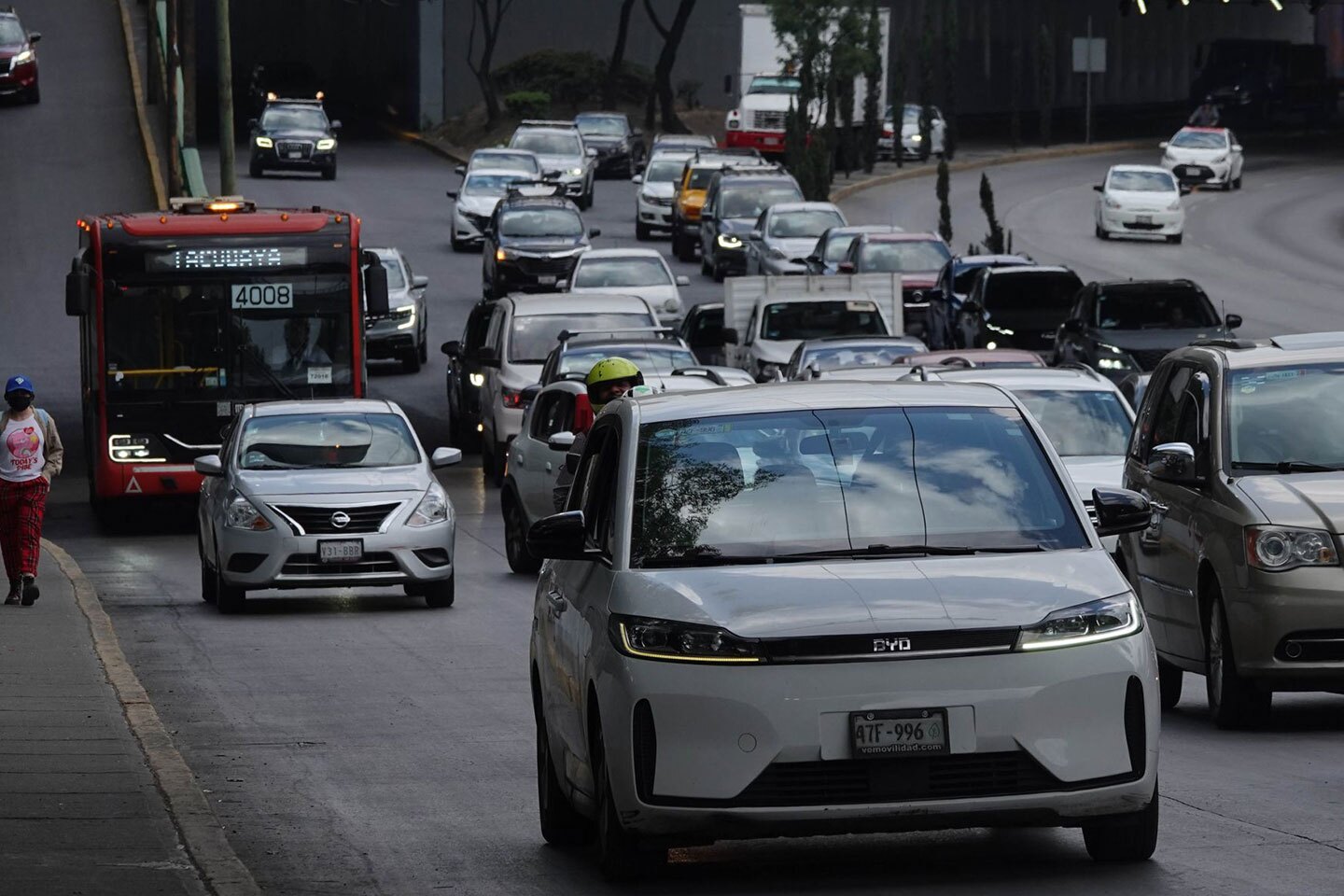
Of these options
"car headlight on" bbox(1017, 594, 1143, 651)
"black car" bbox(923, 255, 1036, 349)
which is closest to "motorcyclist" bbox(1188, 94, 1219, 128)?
"black car" bbox(923, 255, 1036, 349)

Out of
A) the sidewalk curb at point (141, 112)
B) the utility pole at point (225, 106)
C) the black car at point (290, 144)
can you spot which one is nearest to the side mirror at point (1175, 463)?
the utility pole at point (225, 106)

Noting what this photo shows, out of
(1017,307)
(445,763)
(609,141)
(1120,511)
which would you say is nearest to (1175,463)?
(1120,511)

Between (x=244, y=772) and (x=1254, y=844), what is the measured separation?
4663mm

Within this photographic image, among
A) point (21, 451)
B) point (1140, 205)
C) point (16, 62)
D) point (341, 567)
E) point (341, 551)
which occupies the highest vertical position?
point (16, 62)

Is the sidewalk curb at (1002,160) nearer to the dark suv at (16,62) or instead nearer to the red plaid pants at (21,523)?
the dark suv at (16,62)

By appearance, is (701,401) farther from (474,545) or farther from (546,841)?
(474,545)

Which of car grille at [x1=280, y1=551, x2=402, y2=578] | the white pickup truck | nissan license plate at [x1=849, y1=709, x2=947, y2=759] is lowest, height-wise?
the white pickup truck

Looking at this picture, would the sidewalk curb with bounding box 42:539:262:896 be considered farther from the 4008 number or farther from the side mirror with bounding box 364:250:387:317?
the 4008 number

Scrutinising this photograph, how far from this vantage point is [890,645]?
7.61 meters

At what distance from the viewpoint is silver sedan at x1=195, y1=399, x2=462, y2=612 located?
1942 centimetres

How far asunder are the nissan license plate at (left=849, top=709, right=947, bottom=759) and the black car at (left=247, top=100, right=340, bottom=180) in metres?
60.4

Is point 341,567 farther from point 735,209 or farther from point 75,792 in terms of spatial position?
point 735,209

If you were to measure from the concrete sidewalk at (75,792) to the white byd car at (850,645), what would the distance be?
1.50 m

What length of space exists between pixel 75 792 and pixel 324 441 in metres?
10.9
